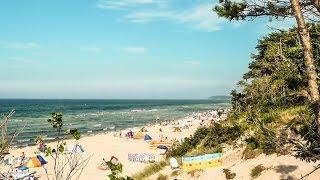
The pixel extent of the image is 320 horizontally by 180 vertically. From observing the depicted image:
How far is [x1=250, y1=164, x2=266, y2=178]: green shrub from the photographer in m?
15.7

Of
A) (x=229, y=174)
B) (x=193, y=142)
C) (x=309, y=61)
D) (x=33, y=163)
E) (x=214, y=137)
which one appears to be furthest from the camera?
(x=33, y=163)

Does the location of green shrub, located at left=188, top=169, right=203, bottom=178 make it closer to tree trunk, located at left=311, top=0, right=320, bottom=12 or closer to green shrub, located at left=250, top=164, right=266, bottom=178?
green shrub, located at left=250, top=164, right=266, bottom=178

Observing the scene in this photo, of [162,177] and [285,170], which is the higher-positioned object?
[285,170]

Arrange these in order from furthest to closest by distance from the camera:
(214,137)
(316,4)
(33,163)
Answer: (33,163) → (214,137) → (316,4)

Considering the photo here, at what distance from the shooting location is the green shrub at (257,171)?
51.5 feet

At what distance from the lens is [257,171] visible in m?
15.8

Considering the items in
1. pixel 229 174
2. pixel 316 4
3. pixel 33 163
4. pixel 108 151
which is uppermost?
pixel 316 4

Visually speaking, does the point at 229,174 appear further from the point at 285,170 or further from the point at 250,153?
the point at 285,170

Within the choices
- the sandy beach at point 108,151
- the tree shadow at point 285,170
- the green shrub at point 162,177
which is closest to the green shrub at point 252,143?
the tree shadow at point 285,170

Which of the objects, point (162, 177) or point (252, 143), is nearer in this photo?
point (252, 143)

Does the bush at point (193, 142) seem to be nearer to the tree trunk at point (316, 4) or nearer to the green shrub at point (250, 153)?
the green shrub at point (250, 153)

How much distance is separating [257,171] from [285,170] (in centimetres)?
118

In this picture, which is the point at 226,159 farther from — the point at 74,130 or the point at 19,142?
the point at 19,142

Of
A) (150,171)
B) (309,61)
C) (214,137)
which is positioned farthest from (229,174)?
(309,61)
